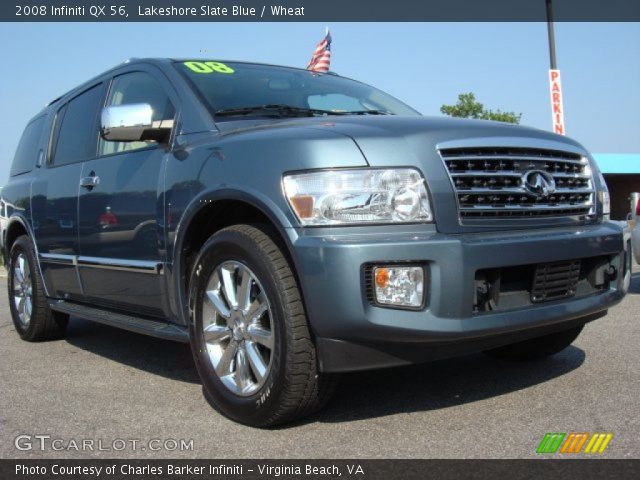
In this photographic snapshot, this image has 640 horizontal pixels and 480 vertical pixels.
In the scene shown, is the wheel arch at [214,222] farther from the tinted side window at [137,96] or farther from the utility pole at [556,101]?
the utility pole at [556,101]

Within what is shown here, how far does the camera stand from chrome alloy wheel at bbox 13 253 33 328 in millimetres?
5570

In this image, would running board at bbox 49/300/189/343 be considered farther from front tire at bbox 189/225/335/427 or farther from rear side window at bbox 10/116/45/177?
rear side window at bbox 10/116/45/177

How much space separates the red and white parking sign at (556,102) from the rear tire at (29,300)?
7324 millimetres

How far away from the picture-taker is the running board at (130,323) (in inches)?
140

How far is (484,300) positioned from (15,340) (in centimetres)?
434

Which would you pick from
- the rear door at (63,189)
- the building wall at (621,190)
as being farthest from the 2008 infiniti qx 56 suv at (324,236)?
the building wall at (621,190)

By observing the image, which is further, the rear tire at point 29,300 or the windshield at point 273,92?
the rear tire at point 29,300

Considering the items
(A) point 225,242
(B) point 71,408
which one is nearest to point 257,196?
(A) point 225,242

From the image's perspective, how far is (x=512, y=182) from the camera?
302cm

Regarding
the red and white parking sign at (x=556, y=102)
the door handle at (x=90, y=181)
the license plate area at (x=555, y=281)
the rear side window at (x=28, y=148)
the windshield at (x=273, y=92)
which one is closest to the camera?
the license plate area at (x=555, y=281)

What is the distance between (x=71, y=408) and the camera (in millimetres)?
3551

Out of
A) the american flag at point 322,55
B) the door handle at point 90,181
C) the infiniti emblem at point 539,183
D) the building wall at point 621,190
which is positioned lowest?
the building wall at point 621,190

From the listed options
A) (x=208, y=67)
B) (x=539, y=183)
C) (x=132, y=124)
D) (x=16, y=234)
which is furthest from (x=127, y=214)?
(x=16, y=234)
